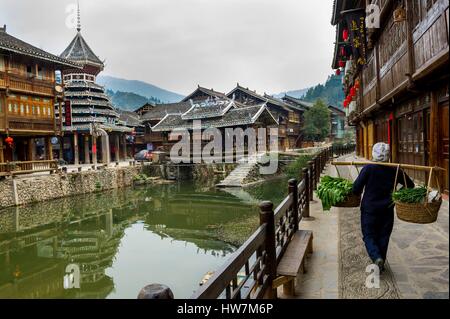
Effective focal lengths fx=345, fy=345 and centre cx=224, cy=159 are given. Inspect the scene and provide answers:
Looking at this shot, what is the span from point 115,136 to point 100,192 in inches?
517

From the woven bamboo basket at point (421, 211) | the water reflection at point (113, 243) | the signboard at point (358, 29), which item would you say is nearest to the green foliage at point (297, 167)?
the water reflection at point (113, 243)

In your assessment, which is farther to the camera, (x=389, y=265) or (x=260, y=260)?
(x=389, y=265)

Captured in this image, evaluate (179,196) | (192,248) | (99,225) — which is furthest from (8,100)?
(192,248)

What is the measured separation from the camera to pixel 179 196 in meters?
24.5

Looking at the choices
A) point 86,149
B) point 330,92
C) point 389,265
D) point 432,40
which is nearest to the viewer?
point 389,265

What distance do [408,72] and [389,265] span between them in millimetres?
5341

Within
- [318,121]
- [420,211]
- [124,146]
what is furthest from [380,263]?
[318,121]

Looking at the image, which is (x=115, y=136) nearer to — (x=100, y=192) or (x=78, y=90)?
(x=78, y=90)

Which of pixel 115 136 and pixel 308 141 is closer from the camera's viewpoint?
pixel 115 136

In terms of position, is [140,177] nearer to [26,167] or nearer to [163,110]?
[26,167]

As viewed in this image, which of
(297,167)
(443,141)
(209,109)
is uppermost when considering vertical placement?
(209,109)

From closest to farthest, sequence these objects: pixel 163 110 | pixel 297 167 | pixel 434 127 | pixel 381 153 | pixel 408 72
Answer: pixel 381 153 < pixel 434 127 < pixel 408 72 < pixel 297 167 < pixel 163 110

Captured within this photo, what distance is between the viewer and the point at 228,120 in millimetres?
32594

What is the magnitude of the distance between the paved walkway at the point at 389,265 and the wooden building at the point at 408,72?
228 centimetres
